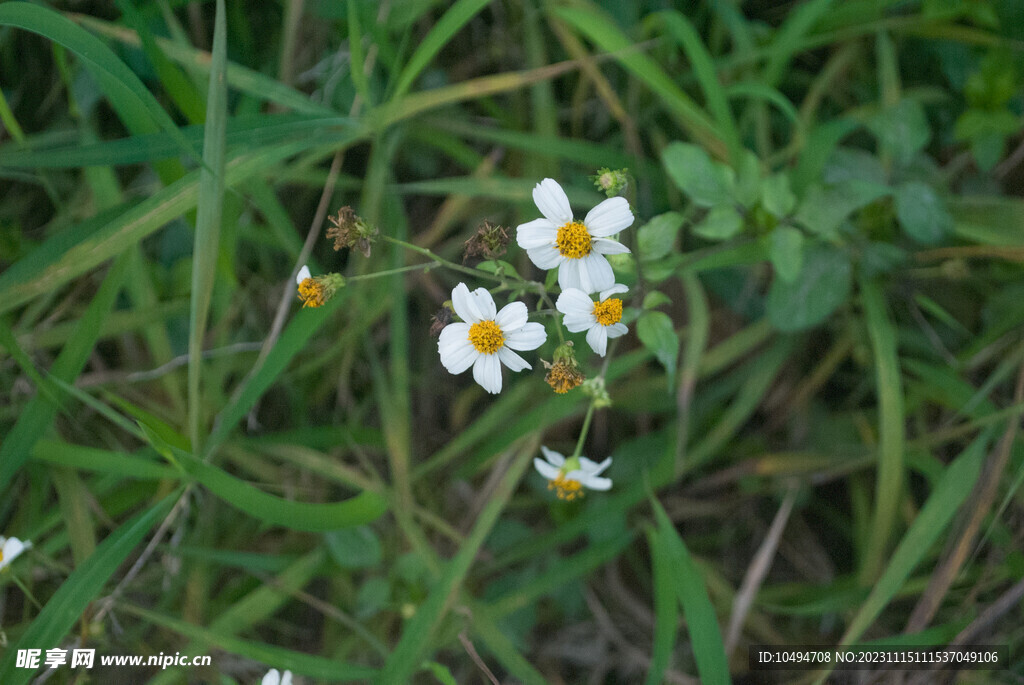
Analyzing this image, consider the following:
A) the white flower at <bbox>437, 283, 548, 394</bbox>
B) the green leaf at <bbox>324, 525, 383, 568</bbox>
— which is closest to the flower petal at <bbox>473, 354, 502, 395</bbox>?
the white flower at <bbox>437, 283, 548, 394</bbox>

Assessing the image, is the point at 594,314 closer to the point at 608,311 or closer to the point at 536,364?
the point at 608,311

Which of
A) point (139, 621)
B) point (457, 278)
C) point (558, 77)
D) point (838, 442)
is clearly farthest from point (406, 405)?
point (838, 442)

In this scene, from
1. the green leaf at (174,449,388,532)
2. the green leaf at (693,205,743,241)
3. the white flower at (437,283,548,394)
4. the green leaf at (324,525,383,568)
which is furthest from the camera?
the green leaf at (324,525,383,568)

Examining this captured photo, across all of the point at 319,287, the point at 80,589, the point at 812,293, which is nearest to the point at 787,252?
the point at 812,293

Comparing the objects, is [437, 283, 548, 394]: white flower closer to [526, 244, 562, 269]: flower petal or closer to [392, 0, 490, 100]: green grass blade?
[526, 244, 562, 269]: flower petal

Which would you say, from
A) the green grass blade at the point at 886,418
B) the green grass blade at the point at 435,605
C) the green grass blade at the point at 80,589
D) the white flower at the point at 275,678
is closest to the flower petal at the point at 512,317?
the green grass blade at the point at 435,605

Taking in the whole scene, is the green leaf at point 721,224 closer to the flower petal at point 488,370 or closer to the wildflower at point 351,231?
the flower petal at point 488,370
